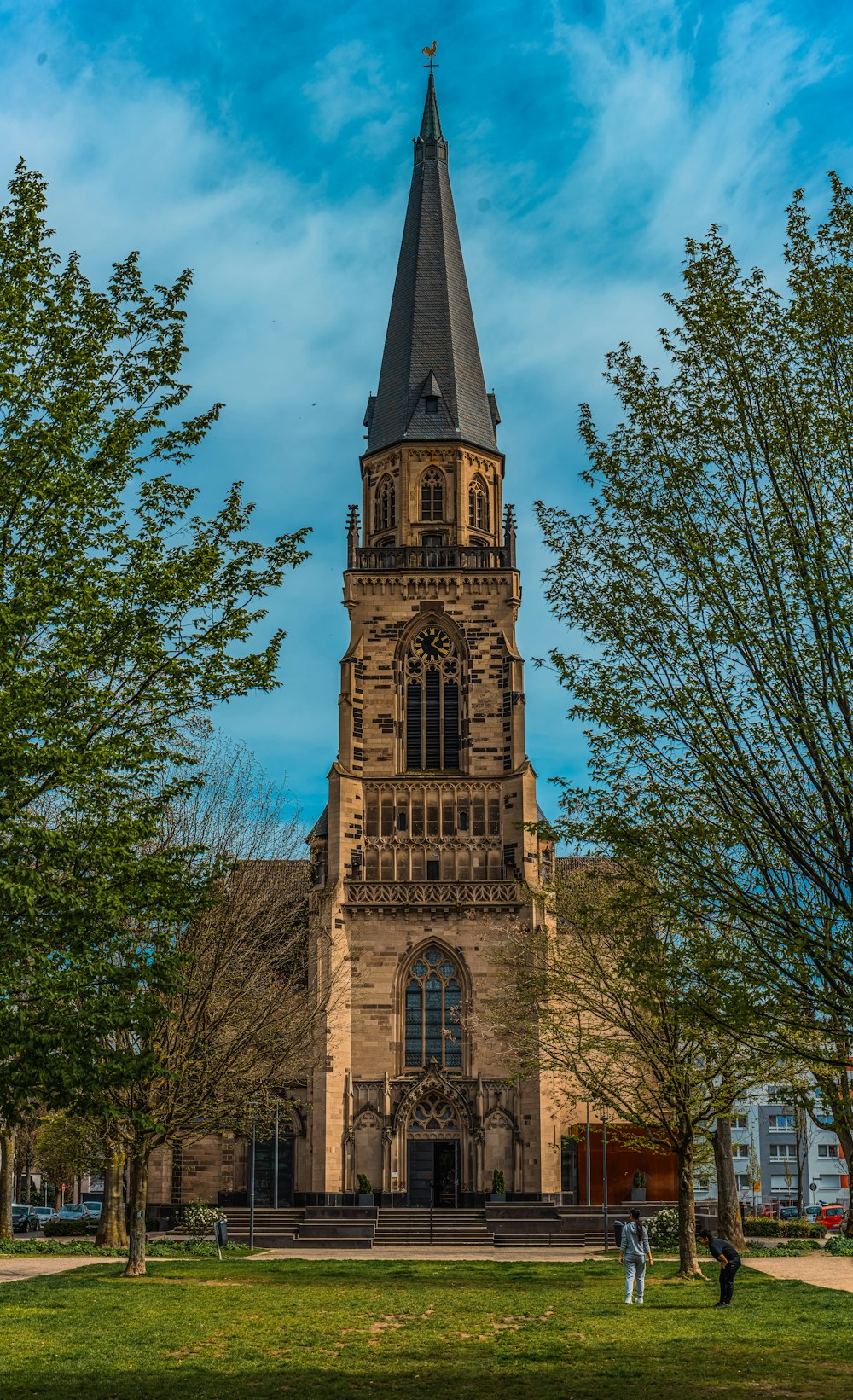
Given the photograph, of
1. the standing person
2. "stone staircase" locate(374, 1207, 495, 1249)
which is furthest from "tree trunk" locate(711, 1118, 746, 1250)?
the standing person

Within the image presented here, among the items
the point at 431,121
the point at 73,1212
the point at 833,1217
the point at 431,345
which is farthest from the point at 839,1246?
the point at 431,121

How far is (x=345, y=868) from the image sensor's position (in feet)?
161

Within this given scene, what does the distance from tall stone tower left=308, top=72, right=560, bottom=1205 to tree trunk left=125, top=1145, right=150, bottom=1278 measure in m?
14.8

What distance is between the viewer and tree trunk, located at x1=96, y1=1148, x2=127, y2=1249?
3981cm

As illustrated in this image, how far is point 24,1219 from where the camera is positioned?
56531 mm

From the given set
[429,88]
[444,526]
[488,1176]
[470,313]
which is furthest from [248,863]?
[429,88]

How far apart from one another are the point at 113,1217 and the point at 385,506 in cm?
2877

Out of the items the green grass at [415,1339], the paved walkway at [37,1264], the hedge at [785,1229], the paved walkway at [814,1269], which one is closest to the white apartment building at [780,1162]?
the hedge at [785,1229]

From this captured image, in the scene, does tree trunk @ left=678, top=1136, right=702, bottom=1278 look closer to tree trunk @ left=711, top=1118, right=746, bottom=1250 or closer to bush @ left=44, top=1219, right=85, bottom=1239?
tree trunk @ left=711, top=1118, right=746, bottom=1250

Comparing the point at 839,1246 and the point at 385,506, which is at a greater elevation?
the point at 385,506

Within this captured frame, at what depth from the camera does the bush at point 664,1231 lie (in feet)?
121

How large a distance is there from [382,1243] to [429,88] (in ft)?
171

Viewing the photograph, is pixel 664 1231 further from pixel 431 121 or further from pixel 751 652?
pixel 431 121

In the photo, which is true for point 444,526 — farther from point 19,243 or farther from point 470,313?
point 19,243
